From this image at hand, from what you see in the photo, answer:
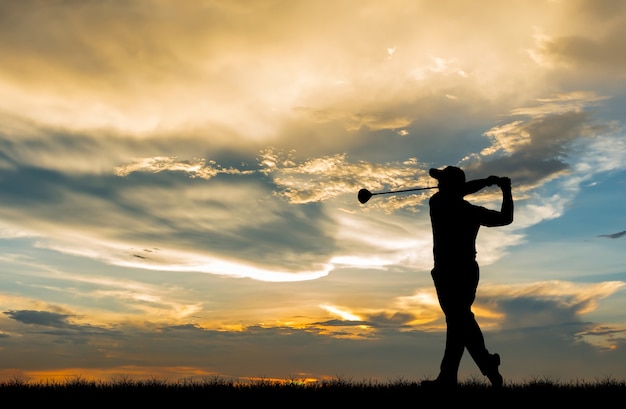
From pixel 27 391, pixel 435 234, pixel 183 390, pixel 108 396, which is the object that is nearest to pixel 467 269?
pixel 435 234

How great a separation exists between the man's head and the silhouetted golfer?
8.8 inches

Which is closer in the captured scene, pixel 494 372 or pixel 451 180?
pixel 494 372

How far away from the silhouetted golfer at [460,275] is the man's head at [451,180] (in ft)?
0.73

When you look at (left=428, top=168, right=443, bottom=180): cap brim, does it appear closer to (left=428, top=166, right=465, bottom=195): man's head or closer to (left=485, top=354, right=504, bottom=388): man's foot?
(left=428, top=166, right=465, bottom=195): man's head

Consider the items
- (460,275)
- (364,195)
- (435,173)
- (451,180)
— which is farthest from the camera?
(364,195)

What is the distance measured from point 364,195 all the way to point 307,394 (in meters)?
3.82

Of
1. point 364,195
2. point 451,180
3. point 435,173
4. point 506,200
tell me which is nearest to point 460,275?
point 506,200

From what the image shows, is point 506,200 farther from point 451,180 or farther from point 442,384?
point 442,384

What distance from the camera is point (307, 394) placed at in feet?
38.1

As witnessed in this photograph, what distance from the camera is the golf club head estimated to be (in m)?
13.2

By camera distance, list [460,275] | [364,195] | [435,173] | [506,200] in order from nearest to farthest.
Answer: [460,275] < [506,200] < [435,173] < [364,195]

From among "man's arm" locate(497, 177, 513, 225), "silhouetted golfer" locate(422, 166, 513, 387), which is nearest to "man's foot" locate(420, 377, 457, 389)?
"silhouetted golfer" locate(422, 166, 513, 387)

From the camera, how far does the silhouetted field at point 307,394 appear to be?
11023mm

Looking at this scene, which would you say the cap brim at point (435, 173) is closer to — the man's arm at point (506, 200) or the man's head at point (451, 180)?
the man's head at point (451, 180)
